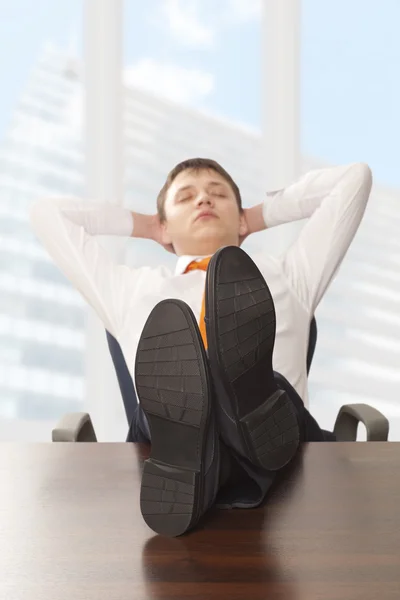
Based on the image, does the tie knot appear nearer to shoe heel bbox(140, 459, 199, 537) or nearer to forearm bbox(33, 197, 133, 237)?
forearm bbox(33, 197, 133, 237)

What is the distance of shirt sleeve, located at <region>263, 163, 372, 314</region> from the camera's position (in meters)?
1.73

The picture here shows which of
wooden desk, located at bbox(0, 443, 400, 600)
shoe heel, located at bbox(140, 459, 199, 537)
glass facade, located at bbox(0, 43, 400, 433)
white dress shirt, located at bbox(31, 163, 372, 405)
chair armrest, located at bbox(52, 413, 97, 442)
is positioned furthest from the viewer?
glass facade, located at bbox(0, 43, 400, 433)

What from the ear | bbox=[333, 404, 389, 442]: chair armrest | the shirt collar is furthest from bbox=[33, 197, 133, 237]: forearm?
bbox=[333, 404, 389, 442]: chair armrest

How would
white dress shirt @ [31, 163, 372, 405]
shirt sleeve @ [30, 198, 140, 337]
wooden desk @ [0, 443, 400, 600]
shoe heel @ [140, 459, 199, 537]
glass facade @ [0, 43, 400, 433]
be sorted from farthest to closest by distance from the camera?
glass facade @ [0, 43, 400, 433], shirt sleeve @ [30, 198, 140, 337], white dress shirt @ [31, 163, 372, 405], shoe heel @ [140, 459, 199, 537], wooden desk @ [0, 443, 400, 600]

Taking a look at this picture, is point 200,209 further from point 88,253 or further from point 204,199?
point 88,253

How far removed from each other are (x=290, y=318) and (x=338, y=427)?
0.85 ft

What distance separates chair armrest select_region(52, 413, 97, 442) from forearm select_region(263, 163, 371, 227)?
2.36 ft

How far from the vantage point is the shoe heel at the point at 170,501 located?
717mm

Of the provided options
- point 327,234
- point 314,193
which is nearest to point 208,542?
point 327,234

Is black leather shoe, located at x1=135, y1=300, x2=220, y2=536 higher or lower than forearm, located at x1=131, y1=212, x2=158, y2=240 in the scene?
lower

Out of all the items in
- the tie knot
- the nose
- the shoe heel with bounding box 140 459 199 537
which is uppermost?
the nose

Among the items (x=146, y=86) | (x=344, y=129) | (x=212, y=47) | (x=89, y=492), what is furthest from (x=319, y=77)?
(x=89, y=492)

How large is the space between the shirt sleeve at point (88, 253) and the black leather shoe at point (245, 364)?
2.91 ft

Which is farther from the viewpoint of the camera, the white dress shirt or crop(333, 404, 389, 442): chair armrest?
the white dress shirt
